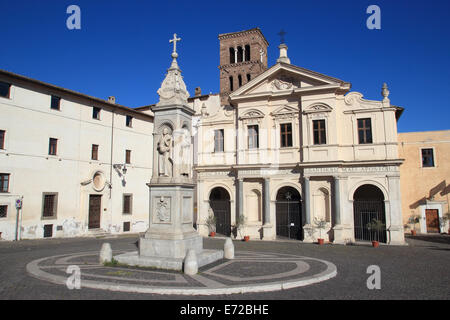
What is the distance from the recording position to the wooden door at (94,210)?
83.0 ft

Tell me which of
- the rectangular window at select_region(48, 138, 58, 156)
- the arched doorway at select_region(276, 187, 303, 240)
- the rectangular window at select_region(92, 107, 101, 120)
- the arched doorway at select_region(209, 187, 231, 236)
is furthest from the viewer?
the rectangular window at select_region(92, 107, 101, 120)

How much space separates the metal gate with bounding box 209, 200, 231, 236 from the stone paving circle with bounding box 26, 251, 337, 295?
508 inches

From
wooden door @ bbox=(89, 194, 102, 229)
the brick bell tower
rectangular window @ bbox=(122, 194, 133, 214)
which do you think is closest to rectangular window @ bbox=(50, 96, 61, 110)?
wooden door @ bbox=(89, 194, 102, 229)

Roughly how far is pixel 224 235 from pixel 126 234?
859 cm

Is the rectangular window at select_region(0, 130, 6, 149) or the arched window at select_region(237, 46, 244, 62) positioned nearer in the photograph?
the rectangular window at select_region(0, 130, 6, 149)

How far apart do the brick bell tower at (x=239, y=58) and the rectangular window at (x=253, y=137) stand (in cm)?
1521

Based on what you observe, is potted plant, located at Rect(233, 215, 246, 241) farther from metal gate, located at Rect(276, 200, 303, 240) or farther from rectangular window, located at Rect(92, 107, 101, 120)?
rectangular window, located at Rect(92, 107, 101, 120)

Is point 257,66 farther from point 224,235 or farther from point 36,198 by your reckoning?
point 36,198

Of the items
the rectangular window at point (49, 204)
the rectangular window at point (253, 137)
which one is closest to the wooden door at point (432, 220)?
the rectangular window at point (253, 137)

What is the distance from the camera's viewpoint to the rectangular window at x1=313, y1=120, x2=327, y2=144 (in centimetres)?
2175

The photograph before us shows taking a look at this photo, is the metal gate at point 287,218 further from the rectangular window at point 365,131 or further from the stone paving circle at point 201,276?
the stone paving circle at point 201,276

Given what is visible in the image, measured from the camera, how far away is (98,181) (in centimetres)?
2603
